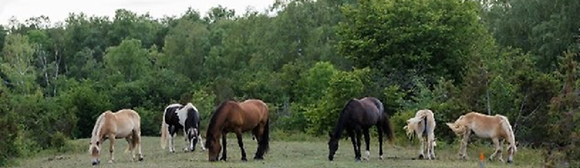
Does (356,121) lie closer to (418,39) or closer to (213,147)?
(213,147)

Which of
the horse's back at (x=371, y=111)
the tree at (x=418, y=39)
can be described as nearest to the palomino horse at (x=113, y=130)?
the horse's back at (x=371, y=111)

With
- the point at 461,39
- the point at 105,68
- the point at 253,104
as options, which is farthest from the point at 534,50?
the point at 105,68

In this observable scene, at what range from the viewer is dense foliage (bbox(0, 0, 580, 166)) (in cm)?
2874

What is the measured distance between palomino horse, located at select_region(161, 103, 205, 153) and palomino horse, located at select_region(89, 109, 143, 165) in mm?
2478

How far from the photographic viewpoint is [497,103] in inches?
1158

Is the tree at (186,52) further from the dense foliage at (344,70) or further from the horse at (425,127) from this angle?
the horse at (425,127)

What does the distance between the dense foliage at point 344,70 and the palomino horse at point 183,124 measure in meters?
5.55

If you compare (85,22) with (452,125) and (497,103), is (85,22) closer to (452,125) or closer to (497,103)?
(497,103)

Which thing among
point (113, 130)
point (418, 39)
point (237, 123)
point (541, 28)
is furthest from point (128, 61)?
point (237, 123)

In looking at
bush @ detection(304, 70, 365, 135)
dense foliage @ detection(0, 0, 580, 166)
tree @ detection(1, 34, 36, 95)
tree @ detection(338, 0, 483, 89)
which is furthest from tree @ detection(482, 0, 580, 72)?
tree @ detection(1, 34, 36, 95)

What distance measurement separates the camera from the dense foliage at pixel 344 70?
28739 mm

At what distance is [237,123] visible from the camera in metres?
20.4

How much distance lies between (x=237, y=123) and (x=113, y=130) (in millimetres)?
3192

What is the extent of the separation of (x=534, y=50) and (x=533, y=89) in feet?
56.0
